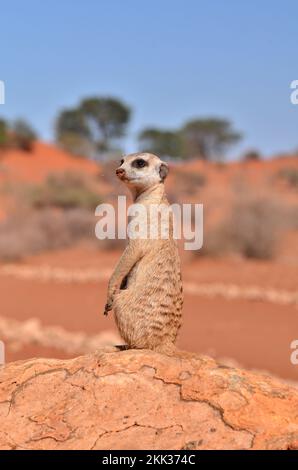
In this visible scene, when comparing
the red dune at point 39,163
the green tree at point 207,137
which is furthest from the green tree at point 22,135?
the green tree at point 207,137

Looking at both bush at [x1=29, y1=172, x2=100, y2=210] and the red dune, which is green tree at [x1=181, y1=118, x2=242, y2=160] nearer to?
the red dune

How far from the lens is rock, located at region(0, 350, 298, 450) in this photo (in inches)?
139

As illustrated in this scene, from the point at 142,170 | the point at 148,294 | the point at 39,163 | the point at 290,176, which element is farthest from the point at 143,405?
the point at 39,163

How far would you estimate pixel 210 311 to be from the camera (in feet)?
46.1

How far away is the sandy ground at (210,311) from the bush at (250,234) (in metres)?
0.78

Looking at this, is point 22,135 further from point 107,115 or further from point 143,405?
point 143,405

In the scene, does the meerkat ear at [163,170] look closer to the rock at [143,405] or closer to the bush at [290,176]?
the rock at [143,405]

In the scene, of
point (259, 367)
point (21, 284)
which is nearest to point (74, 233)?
point (21, 284)

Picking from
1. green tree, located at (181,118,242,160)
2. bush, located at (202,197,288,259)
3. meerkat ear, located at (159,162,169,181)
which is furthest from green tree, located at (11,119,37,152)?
meerkat ear, located at (159,162,169,181)

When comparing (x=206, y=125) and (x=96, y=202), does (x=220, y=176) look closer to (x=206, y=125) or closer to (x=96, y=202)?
(x=206, y=125)

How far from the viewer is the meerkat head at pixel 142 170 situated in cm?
463

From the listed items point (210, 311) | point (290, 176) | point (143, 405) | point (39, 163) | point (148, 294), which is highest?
point (39, 163)

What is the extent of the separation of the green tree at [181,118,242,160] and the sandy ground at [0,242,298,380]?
4471 centimetres

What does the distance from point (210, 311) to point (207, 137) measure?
54003mm
